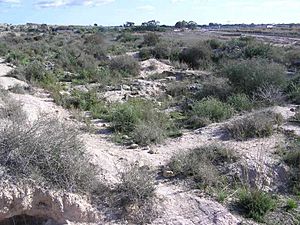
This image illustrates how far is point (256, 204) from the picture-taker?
6871 millimetres

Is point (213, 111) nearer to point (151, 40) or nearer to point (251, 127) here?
point (251, 127)

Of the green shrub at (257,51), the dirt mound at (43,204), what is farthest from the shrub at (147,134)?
the green shrub at (257,51)

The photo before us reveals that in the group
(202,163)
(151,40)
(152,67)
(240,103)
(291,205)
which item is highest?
(151,40)

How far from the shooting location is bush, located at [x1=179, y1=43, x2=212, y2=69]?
23.5 m

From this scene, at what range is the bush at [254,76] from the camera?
14641mm

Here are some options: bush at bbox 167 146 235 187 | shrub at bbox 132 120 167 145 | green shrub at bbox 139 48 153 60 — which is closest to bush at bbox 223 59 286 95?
shrub at bbox 132 120 167 145

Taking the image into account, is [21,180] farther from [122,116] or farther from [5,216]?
Result: [122,116]

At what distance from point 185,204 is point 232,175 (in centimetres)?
145

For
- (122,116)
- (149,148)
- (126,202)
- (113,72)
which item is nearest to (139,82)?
(113,72)

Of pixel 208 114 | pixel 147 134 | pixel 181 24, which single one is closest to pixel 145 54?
pixel 208 114

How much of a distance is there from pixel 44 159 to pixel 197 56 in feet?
61.3

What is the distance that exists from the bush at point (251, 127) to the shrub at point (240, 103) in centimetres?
216

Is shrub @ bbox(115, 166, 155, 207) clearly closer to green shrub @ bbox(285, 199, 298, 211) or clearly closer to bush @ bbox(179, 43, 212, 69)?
green shrub @ bbox(285, 199, 298, 211)

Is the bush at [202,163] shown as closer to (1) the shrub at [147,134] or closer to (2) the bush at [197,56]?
(1) the shrub at [147,134]
